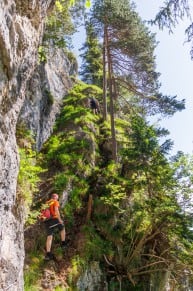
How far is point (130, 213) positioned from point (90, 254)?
2200 mm

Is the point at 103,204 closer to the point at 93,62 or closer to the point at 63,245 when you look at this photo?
the point at 63,245

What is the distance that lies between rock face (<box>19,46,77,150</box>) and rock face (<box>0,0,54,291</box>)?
6.40m

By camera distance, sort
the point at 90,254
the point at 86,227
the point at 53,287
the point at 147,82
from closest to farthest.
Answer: the point at 53,287
the point at 90,254
the point at 86,227
the point at 147,82

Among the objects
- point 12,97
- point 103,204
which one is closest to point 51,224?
point 103,204

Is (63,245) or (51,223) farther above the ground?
(51,223)

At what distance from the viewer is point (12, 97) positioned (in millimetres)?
6070

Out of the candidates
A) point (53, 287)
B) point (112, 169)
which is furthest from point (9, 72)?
point (112, 169)

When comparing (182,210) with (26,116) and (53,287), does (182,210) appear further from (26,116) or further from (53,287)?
(26,116)

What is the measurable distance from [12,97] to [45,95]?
11.0m

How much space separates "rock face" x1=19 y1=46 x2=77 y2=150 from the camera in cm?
1398

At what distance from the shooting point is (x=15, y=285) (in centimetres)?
623

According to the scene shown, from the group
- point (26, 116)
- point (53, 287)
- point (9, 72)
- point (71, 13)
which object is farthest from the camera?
point (71, 13)

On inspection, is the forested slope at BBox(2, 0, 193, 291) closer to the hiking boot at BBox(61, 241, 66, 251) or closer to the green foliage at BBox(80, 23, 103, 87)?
the hiking boot at BBox(61, 241, 66, 251)

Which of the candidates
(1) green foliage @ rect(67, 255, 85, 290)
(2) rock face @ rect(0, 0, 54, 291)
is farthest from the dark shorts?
(2) rock face @ rect(0, 0, 54, 291)
